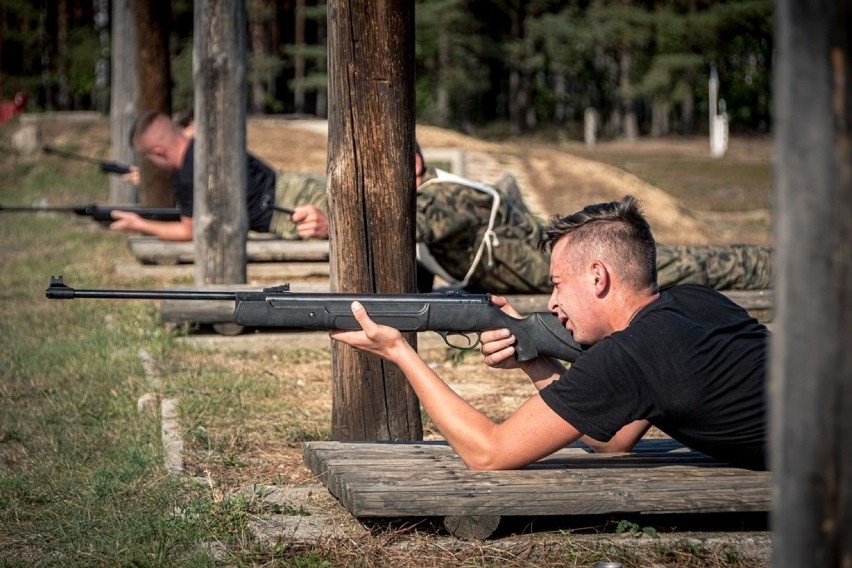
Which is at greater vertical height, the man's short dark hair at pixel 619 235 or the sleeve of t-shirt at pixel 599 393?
the man's short dark hair at pixel 619 235

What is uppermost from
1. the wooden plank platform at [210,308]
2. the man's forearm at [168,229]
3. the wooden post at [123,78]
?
the wooden post at [123,78]

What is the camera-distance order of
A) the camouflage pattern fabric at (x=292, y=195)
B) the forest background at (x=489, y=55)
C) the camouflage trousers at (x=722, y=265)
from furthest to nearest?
the forest background at (x=489, y=55), the camouflage pattern fabric at (x=292, y=195), the camouflage trousers at (x=722, y=265)

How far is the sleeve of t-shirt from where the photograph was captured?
386 centimetres

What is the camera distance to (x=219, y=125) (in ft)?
29.7

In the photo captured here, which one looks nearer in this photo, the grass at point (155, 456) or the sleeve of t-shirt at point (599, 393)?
the sleeve of t-shirt at point (599, 393)

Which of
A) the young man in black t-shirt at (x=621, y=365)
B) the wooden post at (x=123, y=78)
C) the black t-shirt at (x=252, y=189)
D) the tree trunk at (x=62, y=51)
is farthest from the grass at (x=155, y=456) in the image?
the tree trunk at (x=62, y=51)

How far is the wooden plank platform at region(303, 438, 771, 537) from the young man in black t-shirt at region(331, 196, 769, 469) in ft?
0.33

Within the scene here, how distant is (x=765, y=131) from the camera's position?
49406 millimetres

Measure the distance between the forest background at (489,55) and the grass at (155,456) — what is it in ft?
116

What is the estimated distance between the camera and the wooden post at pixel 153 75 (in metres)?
13.5

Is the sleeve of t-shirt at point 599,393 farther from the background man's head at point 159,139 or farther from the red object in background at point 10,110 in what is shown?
the red object in background at point 10,110

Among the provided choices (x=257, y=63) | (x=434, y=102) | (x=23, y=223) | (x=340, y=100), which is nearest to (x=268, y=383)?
(x=340, y=100)

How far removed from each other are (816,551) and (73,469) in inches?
160

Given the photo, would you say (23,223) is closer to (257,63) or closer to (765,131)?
(257,63)
